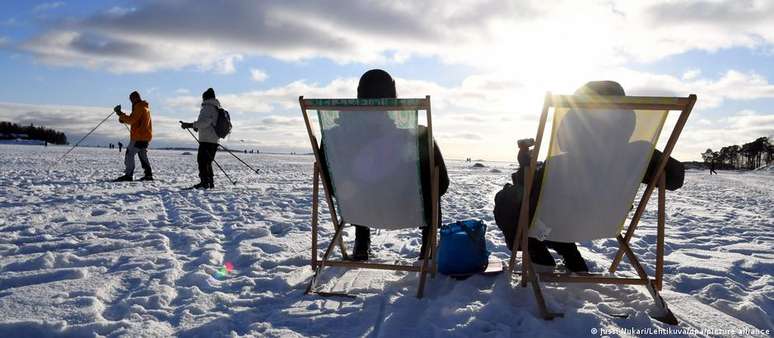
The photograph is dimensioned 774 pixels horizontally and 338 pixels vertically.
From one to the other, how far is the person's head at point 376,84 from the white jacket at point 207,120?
227 inches

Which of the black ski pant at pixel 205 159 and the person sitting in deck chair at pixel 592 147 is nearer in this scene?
the person sitting in deck chair at pixel 592 147

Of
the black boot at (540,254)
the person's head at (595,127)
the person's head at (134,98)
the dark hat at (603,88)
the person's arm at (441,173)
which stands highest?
the person's head at (134,98)

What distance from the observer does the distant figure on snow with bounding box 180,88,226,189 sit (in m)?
8.20

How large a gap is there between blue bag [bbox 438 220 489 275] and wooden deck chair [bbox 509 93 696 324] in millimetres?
433

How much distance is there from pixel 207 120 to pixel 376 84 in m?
5.86

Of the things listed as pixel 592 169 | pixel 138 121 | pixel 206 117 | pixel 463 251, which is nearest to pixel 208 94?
pixel 206 117

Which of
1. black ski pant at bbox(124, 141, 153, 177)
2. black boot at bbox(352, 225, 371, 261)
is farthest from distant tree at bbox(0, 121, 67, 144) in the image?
black boot at bbox(352, 225, 371, 261)

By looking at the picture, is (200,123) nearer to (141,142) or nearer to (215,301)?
(141,142)

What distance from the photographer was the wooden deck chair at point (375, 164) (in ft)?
9.06

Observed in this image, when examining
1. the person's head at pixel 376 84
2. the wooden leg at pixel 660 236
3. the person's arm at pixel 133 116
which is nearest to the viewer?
the wooden leg at pixel 660 236

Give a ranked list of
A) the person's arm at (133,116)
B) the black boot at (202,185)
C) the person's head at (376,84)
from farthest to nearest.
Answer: the person's arm at (133,116)
the black boot at (202,185)
the person's head at (376,84)

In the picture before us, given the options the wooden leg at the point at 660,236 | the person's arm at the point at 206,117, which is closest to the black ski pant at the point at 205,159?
the person's arm at the point at 206,117

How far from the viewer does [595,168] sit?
253cm

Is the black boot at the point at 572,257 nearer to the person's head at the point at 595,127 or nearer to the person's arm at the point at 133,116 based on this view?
the person's head at the point at 595,127
